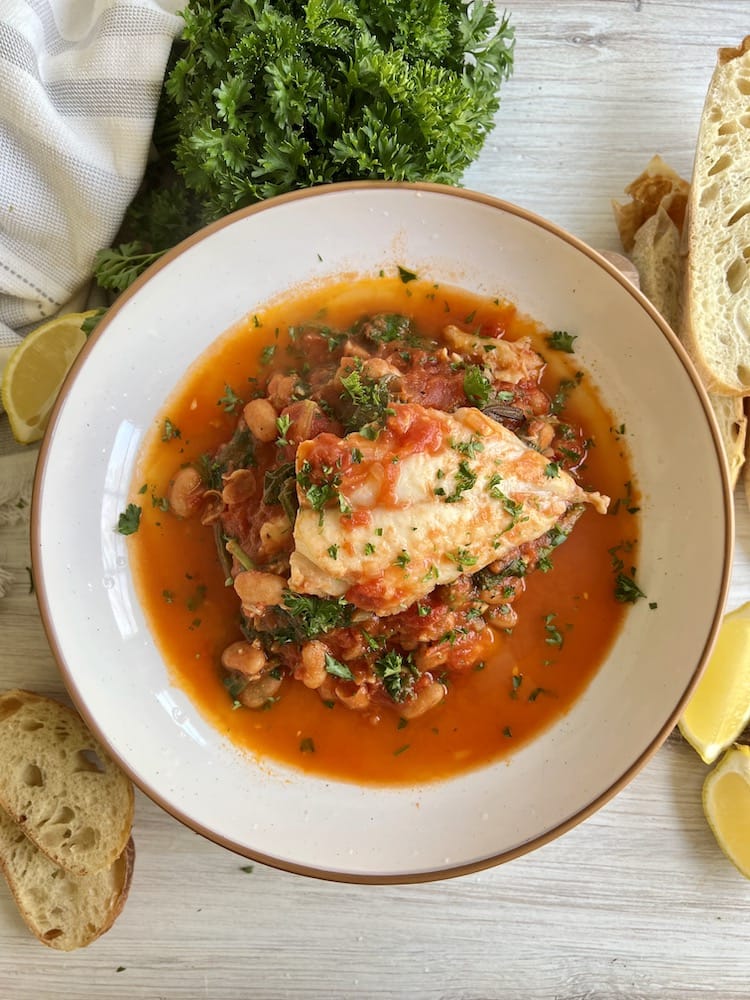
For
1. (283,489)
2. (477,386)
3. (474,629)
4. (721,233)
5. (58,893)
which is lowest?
(58,893)

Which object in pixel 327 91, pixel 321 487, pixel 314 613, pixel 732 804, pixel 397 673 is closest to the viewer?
pixel 321 487

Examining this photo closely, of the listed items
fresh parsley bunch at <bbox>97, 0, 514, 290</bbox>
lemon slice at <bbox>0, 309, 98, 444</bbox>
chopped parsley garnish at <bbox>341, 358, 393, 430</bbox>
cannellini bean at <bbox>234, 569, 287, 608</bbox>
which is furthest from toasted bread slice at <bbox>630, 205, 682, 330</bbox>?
lemon slice at <bbox>0, 309, 98, 444</bbox>

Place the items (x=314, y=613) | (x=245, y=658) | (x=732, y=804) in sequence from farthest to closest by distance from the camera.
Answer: (x=732, y=804) → (x=245, y=658) → (x=314, y=613)

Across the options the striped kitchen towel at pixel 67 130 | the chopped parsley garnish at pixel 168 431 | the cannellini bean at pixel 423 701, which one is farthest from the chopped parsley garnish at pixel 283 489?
the striped kitchen towel at pixel 67 130

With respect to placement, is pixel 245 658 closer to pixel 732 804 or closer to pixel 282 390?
pixel 282 390

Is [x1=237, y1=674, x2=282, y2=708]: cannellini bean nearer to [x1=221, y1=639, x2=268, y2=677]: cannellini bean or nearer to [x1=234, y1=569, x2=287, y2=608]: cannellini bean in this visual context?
[x1=221, y1=639, x2=268, y2=677]: cannellini bean

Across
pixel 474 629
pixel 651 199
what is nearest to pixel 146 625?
pixel 474 629
